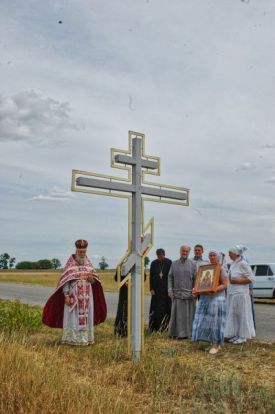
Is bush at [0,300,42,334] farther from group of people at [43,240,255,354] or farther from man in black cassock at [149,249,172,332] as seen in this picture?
man in black cassock at [149,249,172,332]

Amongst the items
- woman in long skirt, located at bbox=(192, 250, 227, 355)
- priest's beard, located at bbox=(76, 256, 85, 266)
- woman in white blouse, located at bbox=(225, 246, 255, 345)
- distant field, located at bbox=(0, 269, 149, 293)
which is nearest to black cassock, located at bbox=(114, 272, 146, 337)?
priest's beard, located at bbox=(76, 256, 85, 266)

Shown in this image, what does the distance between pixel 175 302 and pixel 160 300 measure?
665mm

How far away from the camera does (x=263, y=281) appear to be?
22.0 meters

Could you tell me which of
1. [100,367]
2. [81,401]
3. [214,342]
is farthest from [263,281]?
[81,401]

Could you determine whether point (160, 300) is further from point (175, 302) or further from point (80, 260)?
point (80, 260)

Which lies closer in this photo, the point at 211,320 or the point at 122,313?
the point at 211,320

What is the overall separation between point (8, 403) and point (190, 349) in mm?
4444

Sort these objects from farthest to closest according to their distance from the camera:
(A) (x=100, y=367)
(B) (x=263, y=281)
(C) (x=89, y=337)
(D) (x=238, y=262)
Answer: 1. (B) (x=263, y=281)
2. (D) (x=238, y=262)
3. (C) (x=89, y=337)
4. (A) (x=100, y=367)

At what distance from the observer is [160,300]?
11.1 metres

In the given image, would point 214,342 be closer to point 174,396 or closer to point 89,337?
point 89,337

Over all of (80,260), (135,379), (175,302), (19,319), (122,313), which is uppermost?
(80,260)

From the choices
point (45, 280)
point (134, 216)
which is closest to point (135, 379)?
point (134, 216)

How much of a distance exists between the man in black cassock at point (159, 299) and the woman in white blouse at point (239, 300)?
1358 mm

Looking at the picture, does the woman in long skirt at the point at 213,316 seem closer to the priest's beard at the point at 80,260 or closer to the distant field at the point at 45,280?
the priest's beard at the point at 80,260
